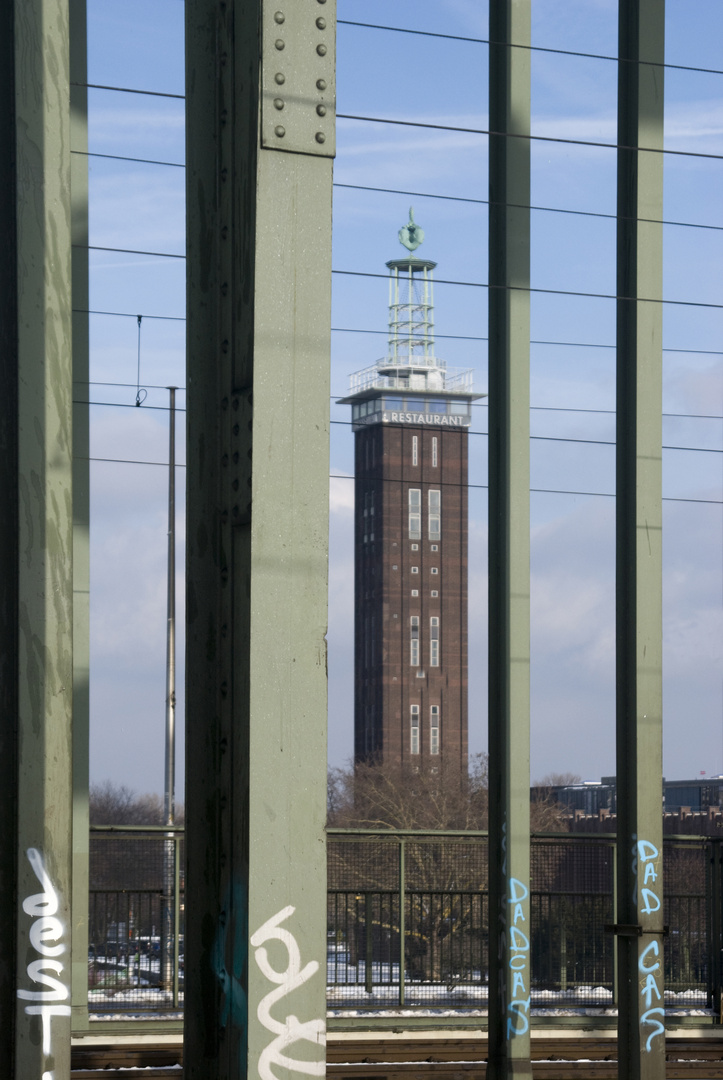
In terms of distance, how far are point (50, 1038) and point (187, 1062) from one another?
1930 millimetres

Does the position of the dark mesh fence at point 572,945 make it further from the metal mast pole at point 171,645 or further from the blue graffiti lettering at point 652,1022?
the metal mast pole at point 171,645

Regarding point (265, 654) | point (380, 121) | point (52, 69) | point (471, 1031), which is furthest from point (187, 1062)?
point (471, 1031)

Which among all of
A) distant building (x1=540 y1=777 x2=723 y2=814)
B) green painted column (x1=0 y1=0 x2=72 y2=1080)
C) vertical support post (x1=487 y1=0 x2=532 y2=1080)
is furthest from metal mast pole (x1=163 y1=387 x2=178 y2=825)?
distant building (x1=540 y1=777 x2=723 y2=814)

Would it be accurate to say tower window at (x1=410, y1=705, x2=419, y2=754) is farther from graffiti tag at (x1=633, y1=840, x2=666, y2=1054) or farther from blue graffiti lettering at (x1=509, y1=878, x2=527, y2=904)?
graffiti tag at (x1=633, y1=840, x2=666, y2=1054)

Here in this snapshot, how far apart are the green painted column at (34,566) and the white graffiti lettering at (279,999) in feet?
7.53

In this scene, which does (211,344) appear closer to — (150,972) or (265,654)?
(265,654)

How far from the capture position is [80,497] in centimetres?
1208

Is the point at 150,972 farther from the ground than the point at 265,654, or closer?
closer

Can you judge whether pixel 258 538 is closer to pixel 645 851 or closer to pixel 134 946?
pixel 645 851

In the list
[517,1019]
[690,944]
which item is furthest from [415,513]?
[517,1019]

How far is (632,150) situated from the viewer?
10000 mm

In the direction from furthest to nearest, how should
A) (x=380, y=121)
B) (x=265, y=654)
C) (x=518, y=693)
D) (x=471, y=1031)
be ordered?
(x=471, y=1031), (x=518, y=693), (x=380, y=121), (x=265, y=654)

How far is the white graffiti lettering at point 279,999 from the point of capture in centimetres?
416

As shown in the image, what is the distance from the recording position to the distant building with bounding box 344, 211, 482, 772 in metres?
113
